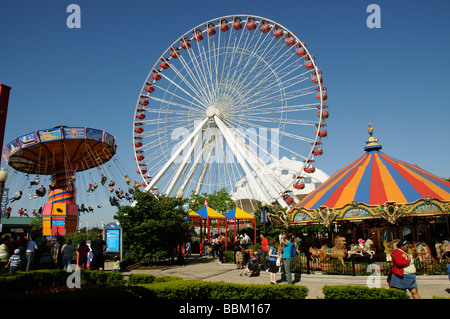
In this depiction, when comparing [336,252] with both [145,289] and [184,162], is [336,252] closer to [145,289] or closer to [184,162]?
[145,289]

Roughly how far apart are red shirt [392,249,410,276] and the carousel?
7.06 meters

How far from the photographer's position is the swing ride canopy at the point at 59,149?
28.4m

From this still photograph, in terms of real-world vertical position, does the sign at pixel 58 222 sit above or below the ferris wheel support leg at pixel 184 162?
below

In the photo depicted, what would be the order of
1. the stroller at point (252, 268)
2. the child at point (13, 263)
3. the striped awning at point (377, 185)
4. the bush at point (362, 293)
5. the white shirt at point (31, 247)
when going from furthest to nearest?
the striped awning at point (377, 185), the stroller at point (252, 268), the white shirt at point (31, 247), the child at point (13, 263), the bush at point (362, 293)

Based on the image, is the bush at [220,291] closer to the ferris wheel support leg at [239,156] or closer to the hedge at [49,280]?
the hedge at [49,280]

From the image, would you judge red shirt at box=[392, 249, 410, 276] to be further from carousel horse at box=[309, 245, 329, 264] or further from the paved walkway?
carousel horse at box=[309, 245, 329, 264]

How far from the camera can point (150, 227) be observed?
16.9 m

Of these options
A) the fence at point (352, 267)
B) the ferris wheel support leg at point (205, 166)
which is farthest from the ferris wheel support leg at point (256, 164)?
the fence at point (352, 267)

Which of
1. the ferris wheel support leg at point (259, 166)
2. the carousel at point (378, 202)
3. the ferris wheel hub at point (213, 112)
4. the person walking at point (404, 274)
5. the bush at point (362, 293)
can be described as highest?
the ferris wheel hub at point (213, 112)

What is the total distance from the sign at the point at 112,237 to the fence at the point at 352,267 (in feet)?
26.0

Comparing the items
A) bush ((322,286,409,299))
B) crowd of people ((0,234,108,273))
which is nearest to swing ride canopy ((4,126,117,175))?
crowd of people ((0,234,108,273))

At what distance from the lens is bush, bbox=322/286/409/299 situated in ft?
21.3

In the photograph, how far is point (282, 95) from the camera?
25.5m
